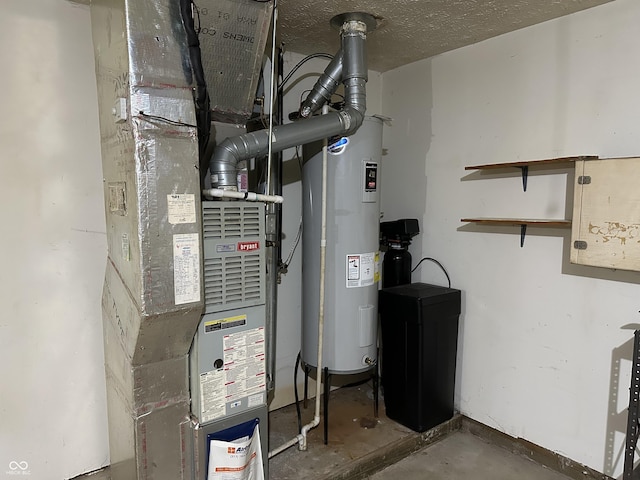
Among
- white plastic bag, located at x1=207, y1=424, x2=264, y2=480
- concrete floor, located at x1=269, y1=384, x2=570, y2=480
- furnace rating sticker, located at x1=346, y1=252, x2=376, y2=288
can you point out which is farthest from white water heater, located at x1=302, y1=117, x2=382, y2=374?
A: white plastic bag, located at x1=207, y1=424, x2=264, y2=480

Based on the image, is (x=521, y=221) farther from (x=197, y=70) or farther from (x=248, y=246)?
(x=197, y=70)

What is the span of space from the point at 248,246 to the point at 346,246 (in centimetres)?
71

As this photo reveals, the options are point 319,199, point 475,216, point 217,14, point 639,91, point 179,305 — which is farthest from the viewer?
point 475,216

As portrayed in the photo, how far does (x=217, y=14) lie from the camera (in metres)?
1.60

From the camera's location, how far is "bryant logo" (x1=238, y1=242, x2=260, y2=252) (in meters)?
1.70

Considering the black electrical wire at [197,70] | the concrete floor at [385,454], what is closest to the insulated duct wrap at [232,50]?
the black electrical wire at [197,70]

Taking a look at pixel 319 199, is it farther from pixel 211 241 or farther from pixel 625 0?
pixel 625 0

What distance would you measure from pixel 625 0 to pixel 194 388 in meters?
2.47

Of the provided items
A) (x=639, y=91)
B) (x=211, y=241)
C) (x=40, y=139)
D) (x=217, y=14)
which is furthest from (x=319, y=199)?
(x=639, y=91)

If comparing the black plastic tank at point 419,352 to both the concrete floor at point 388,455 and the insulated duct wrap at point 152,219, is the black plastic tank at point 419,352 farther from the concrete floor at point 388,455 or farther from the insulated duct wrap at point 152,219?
the insulated duct wrap at point 152,219

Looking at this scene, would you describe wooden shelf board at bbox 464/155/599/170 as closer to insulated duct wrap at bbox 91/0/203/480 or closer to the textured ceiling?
the textured ceiling

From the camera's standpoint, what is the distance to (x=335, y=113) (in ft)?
6.79

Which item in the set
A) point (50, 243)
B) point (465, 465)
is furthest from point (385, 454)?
point (50, 243)

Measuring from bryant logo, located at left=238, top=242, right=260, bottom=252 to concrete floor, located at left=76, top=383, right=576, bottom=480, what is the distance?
117cm
